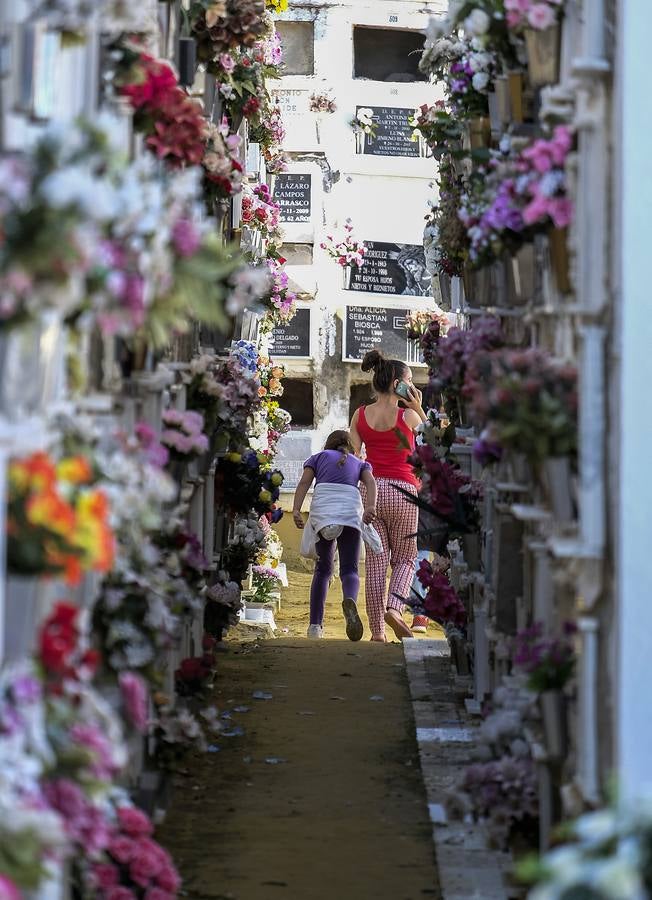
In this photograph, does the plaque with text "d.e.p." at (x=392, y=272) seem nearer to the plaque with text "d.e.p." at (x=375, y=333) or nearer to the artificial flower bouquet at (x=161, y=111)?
the plaque with text "d.e.p." at (x=375, y=333)

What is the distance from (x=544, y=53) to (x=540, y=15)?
0.36 m

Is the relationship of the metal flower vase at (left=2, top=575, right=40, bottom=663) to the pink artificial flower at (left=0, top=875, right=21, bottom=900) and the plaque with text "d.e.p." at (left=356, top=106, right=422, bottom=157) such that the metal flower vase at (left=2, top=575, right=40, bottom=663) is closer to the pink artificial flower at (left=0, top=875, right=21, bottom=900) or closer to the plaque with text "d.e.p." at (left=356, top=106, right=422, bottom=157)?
the pink artificial flower at (left=0, top=875, right=21, bottom=900)

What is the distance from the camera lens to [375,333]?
72.4 ft

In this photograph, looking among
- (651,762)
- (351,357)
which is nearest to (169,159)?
(651,762)

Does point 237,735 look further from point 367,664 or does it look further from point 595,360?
point 595,360

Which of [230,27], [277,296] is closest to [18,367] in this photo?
[230,27]

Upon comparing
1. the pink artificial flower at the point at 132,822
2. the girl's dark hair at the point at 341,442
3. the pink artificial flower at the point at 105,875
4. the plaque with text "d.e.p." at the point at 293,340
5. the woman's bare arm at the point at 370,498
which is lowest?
the pink artificial flower at the point at 105,875

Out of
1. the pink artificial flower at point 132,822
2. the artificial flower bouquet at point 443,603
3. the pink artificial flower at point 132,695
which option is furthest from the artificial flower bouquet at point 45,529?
the artificial flower bouquet at point 443,603

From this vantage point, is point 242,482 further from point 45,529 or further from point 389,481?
point 45,529

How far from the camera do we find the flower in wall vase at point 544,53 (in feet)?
20.9

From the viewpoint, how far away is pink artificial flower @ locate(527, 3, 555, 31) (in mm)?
6160

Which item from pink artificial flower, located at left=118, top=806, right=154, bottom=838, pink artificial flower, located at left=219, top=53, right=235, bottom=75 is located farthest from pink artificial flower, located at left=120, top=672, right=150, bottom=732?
pink artificial flower, located at left=219, top=53, right=235, bottom=75

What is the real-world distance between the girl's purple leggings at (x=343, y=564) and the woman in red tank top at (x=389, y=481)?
6.8 inches

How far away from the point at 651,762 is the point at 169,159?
3.63 metres
